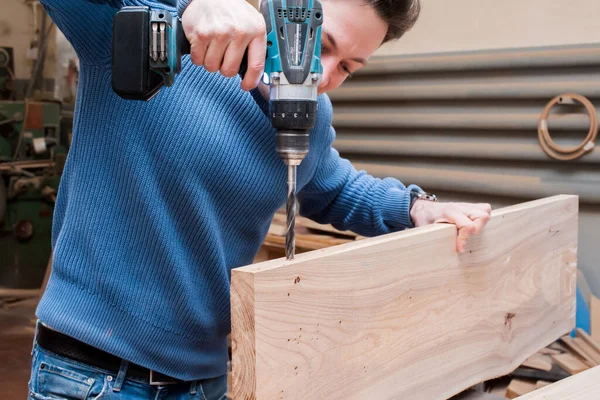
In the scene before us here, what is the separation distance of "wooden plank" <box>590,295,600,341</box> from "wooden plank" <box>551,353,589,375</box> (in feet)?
0.96

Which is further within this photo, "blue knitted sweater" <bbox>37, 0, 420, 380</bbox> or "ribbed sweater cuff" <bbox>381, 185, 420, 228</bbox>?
"ribbed sweater cuff" <bbox>381, 185, 420, 228</bbox>

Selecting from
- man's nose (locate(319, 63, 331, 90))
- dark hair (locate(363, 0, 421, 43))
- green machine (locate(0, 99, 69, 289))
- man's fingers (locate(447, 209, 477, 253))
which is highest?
dark hair (locate(363, 0, 421, 43))

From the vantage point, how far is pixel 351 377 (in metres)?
1.04

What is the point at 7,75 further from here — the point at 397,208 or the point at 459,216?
the point at 459,216

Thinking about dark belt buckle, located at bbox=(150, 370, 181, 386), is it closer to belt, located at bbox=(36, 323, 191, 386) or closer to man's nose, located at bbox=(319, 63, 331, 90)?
belt, located at bbox=(36, 323, 191, 386)

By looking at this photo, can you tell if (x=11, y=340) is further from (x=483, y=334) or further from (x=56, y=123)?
(x=483, y=334)

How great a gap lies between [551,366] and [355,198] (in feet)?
2.93

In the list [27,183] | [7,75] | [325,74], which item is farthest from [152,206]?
[7,75]

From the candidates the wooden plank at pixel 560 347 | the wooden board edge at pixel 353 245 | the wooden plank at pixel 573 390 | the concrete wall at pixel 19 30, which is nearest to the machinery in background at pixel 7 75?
the concrete wall at pixel 19 30

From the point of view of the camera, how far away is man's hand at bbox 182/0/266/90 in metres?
0.83

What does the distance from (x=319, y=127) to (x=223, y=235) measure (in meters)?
0.31

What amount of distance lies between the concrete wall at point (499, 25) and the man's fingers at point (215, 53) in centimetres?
195

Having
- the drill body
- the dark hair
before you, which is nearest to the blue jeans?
the drill body

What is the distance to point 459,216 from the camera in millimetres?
1265
